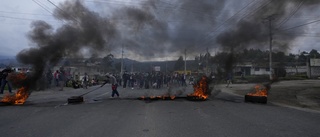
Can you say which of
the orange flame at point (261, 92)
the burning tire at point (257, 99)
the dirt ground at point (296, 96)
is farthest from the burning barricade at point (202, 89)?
the dirt ground at point (296, 96)

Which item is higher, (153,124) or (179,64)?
(179,64)

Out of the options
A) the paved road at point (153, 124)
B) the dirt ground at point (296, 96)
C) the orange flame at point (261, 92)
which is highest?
the orange flame at point (261, 92)

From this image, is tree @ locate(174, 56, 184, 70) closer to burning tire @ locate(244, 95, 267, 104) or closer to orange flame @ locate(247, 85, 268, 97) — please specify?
orange flame @ locate(247, 85, 268, 97)

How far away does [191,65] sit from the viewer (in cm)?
1984

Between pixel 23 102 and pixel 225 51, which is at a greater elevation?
pixel 225 51

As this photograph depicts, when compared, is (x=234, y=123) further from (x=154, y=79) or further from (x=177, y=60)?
(x=154, y=79)

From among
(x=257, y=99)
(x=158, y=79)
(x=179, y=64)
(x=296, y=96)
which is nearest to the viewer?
(x=257, y=99)

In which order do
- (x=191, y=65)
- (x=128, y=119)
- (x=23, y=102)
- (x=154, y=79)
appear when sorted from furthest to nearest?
(x=154, y=79), (x=191, y=65), (x=23, y=102), (x=128, y=119)

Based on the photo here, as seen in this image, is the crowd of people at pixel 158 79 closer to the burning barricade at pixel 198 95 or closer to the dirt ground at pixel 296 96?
the dirt ground at pixel 296 96

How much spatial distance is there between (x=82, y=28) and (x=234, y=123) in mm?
9877

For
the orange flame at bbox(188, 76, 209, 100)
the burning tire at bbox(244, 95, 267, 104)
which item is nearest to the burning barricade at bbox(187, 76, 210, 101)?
the orange flame at bbox(188, 76, 209, 100)

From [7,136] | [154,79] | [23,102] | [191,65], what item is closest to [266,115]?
[7,136]

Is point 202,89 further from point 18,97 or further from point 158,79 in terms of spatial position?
point 158,79

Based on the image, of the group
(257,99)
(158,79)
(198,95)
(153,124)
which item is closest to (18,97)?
(153,124)
